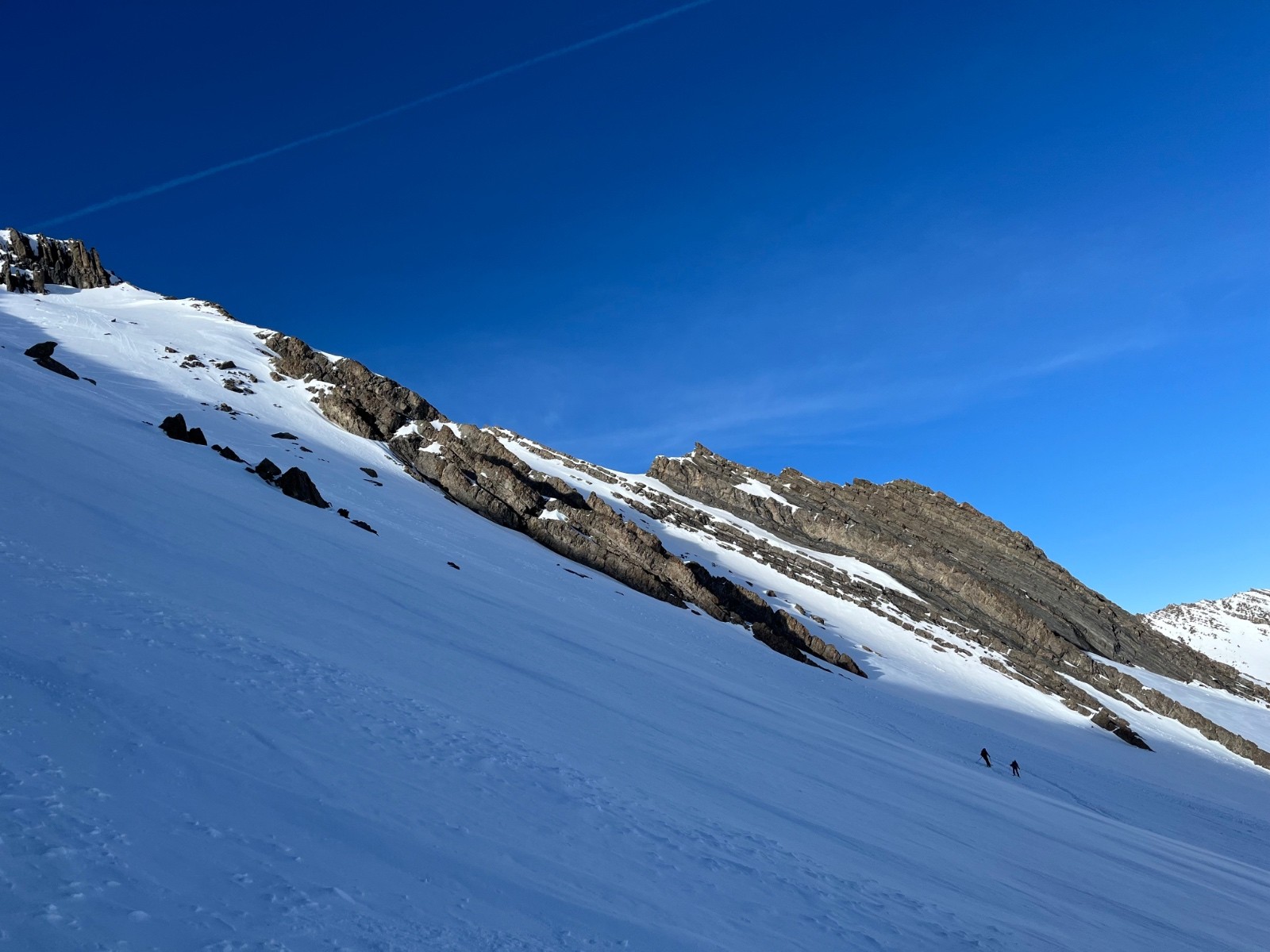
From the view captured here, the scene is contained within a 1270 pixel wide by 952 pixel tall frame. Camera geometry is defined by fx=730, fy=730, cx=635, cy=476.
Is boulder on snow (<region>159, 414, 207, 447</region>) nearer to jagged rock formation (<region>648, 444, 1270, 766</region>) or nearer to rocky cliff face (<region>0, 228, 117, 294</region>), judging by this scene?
jagged rock formation (<region>648, 444, 1270, 766</region>)

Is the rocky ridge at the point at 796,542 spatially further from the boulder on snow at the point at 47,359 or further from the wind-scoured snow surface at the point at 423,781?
the boulder on snow at the point at 47,359

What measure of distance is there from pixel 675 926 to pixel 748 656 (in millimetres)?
24184

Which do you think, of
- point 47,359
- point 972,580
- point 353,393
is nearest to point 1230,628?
point 972,580

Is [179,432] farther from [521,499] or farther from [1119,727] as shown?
[1119,727]

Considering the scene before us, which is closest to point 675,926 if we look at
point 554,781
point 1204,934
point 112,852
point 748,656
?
point 554,781

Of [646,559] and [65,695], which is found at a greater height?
[646,559]

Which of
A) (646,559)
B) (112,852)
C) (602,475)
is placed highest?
(602,475)

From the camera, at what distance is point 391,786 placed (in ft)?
25.7

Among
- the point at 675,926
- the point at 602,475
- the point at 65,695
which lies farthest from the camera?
the point at 602,475

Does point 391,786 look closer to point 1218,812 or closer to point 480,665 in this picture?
point 480,665

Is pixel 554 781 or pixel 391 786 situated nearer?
pixel 391 786

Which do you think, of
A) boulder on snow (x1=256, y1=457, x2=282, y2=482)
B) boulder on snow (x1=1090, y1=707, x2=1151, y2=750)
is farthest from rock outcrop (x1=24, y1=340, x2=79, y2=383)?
boulder on snow (x1=1090, y1=707, x2=1151, y2=750)

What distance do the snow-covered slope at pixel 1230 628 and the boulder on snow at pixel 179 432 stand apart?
125 metres

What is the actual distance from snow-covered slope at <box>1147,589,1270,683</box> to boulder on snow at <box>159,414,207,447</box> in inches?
4931
